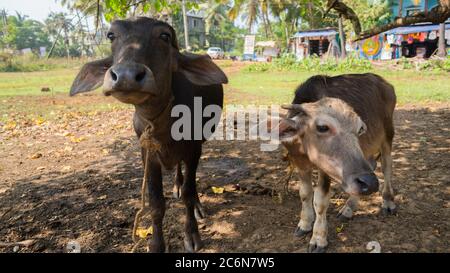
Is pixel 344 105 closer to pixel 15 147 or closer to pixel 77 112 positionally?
pixel 15 147

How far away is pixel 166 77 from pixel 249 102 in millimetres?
8904

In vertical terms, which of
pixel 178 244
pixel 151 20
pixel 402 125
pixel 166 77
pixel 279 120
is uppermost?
pixel 151 20

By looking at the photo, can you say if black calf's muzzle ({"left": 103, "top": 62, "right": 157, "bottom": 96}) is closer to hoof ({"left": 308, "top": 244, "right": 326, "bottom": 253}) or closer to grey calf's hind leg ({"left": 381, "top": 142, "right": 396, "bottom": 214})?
hoof ({"left": 308, "top": 244, "right": 326, "bottom": 253})

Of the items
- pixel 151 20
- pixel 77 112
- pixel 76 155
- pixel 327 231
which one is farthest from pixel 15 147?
pixel 327 231

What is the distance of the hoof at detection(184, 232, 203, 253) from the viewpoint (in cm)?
363

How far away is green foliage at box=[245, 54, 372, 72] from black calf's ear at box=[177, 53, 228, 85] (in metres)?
19.6

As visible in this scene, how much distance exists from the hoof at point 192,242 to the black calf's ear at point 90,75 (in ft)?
5.63

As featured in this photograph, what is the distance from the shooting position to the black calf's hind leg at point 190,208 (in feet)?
12.0

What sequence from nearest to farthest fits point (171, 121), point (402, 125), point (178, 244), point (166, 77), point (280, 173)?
point (166, 77) < point (171, 121) < point (178, 244) < point (280, 173) < point (402, 125)

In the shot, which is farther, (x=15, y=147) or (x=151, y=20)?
(x=15, y=147)

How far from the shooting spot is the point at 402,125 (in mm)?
7969

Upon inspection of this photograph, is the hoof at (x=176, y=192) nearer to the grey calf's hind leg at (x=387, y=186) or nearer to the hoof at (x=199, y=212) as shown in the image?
the hoof at (x=199, y=212)

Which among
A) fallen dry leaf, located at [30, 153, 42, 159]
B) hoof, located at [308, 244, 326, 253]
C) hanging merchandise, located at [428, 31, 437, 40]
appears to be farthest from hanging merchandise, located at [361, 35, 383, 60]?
hoof, located at [308, 244, 326, 253]

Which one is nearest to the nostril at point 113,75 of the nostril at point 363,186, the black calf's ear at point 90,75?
the black calf's ear at point 90,75
